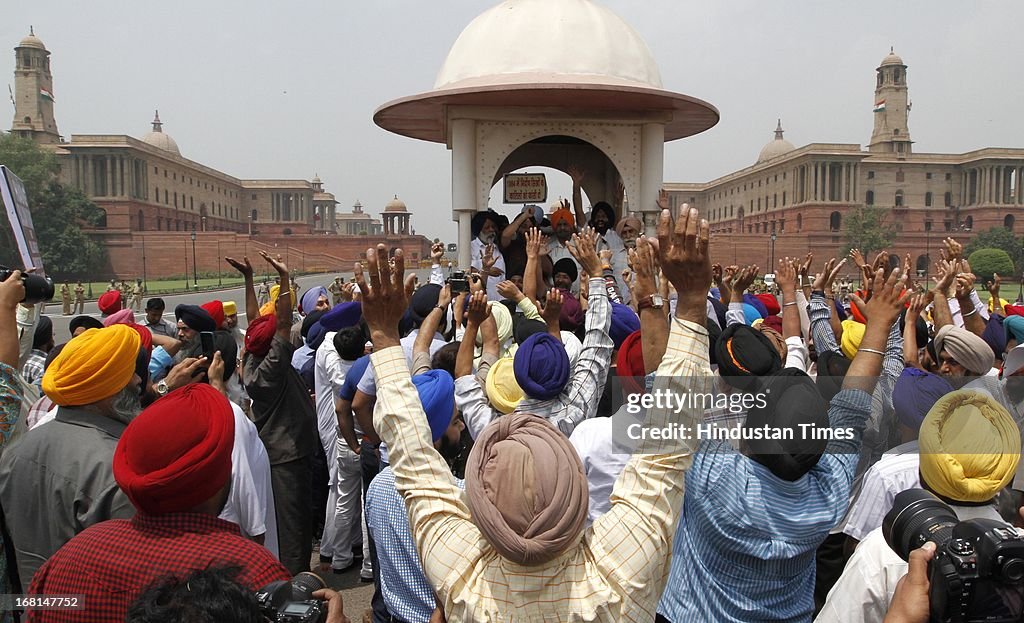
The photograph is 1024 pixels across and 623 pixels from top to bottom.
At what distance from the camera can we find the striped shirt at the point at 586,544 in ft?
5.19

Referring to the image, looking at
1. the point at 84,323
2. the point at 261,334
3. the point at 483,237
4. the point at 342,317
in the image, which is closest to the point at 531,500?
the point at 261,334

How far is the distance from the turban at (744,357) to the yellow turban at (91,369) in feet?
6.57

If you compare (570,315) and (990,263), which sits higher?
(990,263)

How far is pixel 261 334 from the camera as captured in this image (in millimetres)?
3896

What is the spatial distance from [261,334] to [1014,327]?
15.0ft

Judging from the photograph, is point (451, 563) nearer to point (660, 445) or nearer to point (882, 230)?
point (660, 445)

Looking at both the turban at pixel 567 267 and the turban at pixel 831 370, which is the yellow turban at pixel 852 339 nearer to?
the turban at pixel 831 370

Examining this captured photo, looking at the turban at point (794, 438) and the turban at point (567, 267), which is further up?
the turban at point (567, 267)

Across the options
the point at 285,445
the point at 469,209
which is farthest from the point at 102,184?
the point at 285,445

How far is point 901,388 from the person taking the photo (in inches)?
117

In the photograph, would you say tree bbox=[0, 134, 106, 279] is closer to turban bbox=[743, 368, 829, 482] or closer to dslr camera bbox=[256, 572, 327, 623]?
dslr camera bbox=[256, 572, 327, 623]

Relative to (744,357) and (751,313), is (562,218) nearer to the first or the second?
(751,313)

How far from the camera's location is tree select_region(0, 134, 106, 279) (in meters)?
52.3

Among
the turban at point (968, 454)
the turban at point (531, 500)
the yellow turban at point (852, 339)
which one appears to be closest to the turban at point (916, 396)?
the turban at point (968, 454)
